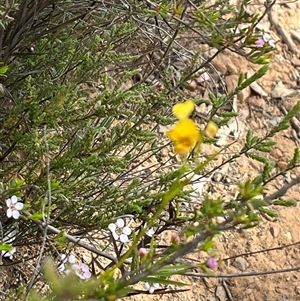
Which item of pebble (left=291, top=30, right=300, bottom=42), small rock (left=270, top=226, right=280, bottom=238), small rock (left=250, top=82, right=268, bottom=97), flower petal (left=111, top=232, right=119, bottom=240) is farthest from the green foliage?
pebble (left=291, top=30, right=300, bottom=42)

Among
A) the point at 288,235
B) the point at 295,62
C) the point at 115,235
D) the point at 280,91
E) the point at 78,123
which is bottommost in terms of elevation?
the point at 115,235

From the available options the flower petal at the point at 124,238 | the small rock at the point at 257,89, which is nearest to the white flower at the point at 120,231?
the flower petal at the point at 124,238

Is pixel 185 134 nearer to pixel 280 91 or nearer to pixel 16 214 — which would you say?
pixel 16 214

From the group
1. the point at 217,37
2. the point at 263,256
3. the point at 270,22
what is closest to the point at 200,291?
the point at 263,256

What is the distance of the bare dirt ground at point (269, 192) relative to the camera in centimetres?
224

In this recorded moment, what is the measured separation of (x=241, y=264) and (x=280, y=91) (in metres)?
1.10

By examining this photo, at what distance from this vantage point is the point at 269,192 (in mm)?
2582

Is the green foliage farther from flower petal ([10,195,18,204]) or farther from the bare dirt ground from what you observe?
the bare dirt ground

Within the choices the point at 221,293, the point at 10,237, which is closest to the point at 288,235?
the point at 221,293

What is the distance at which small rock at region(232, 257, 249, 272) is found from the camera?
232 centimetres

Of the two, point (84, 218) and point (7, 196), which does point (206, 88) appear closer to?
point (84, 218)

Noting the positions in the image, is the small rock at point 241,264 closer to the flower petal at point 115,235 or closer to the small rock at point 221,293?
the small rock at point 221,293

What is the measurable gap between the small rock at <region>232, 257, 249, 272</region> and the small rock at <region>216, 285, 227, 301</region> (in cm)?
13

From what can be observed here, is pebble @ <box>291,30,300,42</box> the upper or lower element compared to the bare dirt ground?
upper
